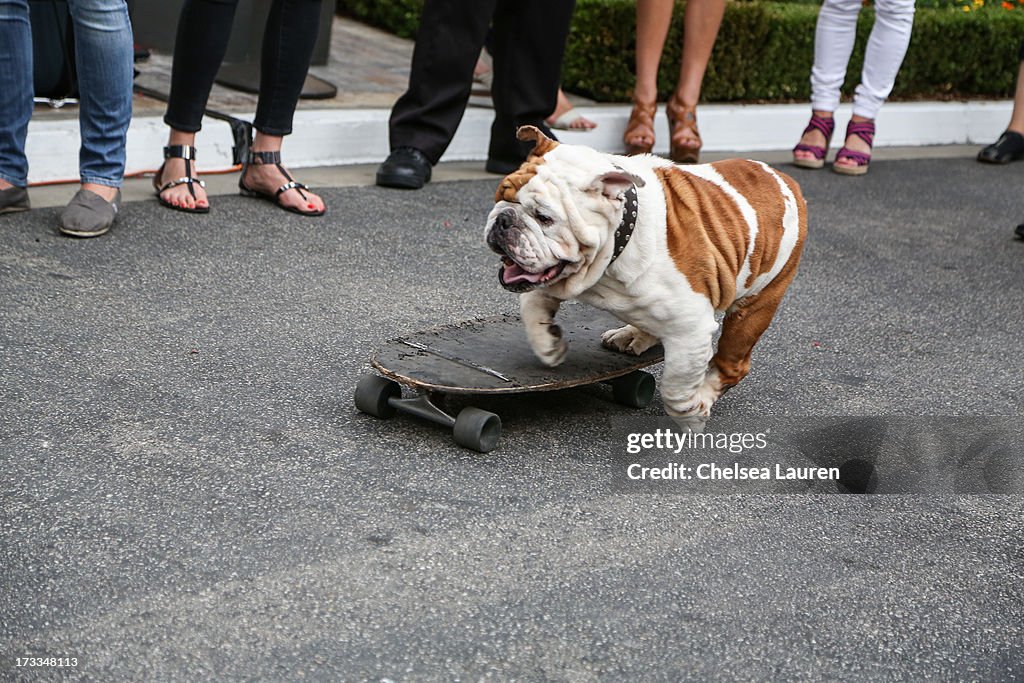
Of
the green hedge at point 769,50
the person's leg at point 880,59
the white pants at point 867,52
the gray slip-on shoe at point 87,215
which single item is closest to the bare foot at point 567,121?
the green hedge at point 769,50

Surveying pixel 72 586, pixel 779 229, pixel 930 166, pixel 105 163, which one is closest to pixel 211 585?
pixel 72 586

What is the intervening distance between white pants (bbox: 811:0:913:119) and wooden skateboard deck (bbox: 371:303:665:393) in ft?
11.0

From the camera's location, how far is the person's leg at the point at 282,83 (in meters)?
4.44

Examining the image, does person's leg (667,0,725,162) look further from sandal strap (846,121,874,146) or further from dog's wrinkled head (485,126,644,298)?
dog's wrinkled head (485,126,644,298)

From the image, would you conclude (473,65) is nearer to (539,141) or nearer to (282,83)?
(282,83)

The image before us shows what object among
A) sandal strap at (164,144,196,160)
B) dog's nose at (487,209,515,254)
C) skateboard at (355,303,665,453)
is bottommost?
sandal strap at (164,144,196,160)

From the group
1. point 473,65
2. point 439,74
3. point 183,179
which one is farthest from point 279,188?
point 473,65

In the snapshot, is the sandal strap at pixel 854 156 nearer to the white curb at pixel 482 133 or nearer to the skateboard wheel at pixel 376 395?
the white curb at pixel 482 133

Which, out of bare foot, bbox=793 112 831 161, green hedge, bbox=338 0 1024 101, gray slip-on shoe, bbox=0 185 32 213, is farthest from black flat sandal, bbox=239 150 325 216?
bare foot, bbox=793 112 831 161

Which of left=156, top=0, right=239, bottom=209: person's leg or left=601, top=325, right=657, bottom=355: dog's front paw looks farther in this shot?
left=156, top=0, right=239, bottom=209: person's leg

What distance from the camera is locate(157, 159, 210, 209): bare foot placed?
4410mm

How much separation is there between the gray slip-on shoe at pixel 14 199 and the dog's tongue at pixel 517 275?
2.25 metres

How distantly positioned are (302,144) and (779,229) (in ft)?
9.90

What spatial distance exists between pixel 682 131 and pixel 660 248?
3333 millimetres
